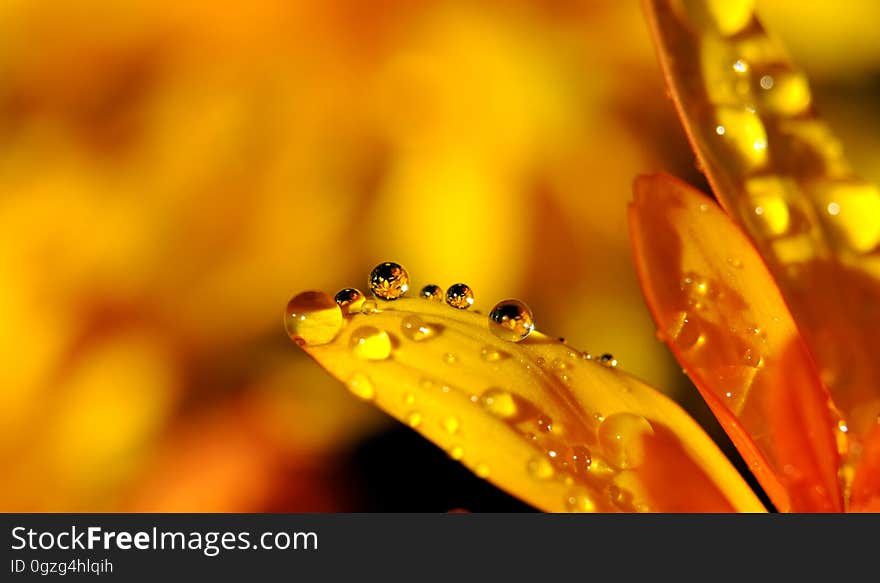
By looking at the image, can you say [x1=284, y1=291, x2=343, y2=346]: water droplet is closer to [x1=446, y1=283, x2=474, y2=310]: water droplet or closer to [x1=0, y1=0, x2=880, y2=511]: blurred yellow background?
[x1=446, y1=283, x2=474, y2=310]: water droplet

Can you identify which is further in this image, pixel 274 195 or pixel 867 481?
pixel 274 195

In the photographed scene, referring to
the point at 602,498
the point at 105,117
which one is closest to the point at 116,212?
the point at 105,117

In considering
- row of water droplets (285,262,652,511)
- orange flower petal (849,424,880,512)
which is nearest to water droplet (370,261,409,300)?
row of water droplets (285,262,652,511)

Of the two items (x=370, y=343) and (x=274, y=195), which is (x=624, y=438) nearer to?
(x=370, y=343)

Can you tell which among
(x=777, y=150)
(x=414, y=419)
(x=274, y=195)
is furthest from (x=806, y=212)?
(x=274, y=195)

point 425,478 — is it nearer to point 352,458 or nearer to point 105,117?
point 352,458

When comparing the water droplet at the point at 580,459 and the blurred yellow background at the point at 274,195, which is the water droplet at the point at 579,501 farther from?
the blurred yellow background at the point at 274,195
